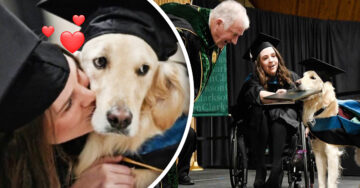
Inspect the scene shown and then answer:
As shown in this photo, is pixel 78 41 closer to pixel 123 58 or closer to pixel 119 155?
pixel 123 58

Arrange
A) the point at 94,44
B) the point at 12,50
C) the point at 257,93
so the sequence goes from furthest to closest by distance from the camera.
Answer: the point at 257,93 < the point at 94,44 < the point at 12,50

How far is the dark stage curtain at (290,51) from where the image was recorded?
5422 mm

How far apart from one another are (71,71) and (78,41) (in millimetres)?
49

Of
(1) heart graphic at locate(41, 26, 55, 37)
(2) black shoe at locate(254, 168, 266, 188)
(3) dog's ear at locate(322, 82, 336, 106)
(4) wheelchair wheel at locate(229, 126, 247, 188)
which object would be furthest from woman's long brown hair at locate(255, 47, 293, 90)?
(1) heart graphic at locate(41, 26, 55, 37)

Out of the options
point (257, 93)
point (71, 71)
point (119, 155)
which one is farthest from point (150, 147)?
point (257, 93)

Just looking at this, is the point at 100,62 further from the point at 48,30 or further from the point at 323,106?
the point at 323,106

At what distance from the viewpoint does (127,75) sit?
1.88 feet

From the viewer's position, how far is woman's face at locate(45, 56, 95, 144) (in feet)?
1.81

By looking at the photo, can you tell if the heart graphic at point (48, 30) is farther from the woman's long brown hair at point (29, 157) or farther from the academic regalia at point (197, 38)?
the academic regalia at point (197, 38)

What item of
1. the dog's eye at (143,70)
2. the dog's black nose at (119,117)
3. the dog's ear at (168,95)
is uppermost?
the dog's eye at (143,70)

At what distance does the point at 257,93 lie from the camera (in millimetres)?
2580

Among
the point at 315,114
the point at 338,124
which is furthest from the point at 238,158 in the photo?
the point at 338,124

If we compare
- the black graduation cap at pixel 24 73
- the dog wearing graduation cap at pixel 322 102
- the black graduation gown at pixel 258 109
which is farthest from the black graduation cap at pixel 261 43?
the black graduation cap at pixel 24 73

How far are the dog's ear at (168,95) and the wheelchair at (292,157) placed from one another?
78.3 inches
